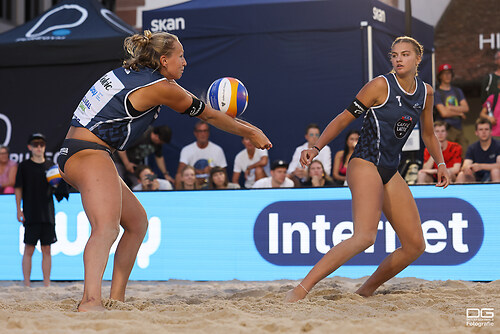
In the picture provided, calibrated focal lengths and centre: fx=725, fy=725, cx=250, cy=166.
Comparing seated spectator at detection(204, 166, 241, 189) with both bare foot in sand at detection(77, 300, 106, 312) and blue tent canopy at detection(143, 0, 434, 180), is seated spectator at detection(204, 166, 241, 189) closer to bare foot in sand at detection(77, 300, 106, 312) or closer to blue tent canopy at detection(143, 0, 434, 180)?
blue tent canopy at detection(143, 0, 434, 180)

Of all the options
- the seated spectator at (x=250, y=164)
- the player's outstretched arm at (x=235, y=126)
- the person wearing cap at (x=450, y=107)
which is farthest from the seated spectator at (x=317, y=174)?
the player's outstretched arm at (x=235, y=126)

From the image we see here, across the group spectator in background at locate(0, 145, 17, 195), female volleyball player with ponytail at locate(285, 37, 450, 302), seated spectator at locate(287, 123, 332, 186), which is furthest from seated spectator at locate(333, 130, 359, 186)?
spectator in background at locate(0, 145, 17, 195)

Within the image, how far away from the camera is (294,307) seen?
4.91 meters

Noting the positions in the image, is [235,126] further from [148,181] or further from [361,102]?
[148,181]

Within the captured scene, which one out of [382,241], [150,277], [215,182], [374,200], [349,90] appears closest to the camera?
[374,200]

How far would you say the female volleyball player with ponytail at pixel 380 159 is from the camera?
5.27 m

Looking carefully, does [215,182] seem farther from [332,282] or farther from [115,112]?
[115,112]

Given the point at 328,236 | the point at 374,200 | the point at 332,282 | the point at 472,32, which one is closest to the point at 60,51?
the point at 328,236

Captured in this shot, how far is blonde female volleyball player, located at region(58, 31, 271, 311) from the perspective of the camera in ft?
15.5

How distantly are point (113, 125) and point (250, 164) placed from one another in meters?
5.54

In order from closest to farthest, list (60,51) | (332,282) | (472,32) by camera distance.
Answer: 1. (332,282)
2. (60,51)
3. (472,32)

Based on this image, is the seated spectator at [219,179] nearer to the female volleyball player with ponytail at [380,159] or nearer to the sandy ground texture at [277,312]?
the sandy ground texture at [277,312]

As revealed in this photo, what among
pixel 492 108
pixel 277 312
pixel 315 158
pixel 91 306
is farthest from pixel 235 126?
pixel 492 108

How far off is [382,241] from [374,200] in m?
2.81
